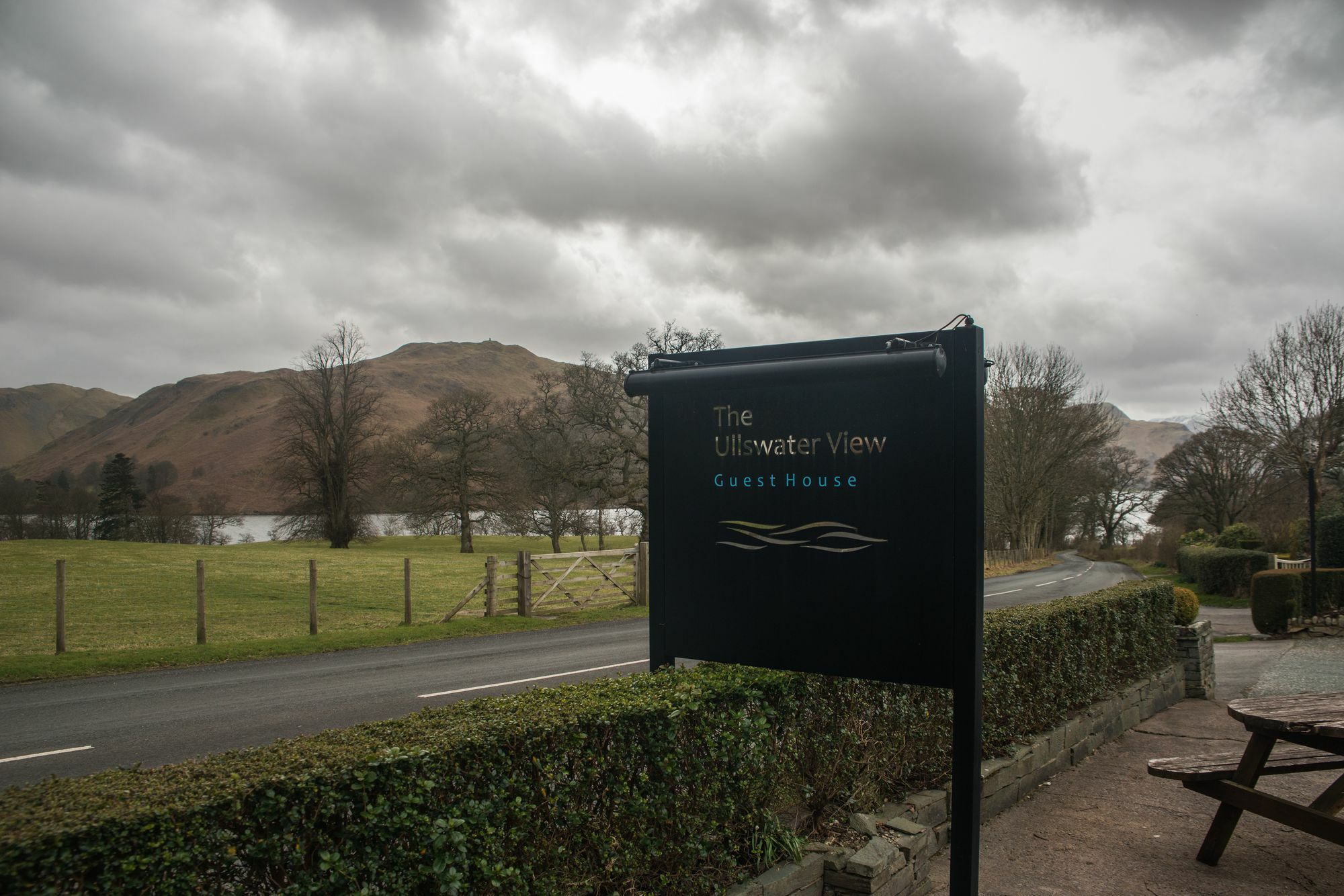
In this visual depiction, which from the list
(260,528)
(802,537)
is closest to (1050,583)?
(802,537)

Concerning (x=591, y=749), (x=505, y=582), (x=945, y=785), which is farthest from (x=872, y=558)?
(x=505, y=582)

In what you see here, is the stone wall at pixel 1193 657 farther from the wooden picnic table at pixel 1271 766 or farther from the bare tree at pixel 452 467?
the bare tree at pixel 452 467

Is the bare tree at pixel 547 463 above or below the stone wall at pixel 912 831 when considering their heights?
above

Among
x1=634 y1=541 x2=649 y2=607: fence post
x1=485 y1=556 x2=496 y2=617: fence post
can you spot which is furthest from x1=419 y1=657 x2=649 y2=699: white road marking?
x1=634 y1=541 x2=649 y2=607: fence post

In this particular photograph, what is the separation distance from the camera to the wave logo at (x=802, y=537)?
3.43 m

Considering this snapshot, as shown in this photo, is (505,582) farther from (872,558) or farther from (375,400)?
(375,400)

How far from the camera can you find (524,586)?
59.6ft

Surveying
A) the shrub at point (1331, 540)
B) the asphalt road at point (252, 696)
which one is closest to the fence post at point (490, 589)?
the asphalt road at point (252, 696)

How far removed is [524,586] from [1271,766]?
15182 millimetres

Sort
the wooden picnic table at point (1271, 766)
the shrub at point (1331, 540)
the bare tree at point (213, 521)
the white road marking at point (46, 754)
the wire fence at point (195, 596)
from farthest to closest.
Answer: the bare tree at point (213, 521), the shrub at point (1331, 540), the wire fence at point (195, 596), the white road marking at point (46, 754), the wooden picnic table at point (1271, 766)

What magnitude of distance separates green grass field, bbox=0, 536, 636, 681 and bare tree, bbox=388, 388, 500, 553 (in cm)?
613

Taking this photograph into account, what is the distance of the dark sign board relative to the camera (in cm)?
316

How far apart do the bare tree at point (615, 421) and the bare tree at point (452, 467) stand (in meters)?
9.57

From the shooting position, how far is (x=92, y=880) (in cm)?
194
